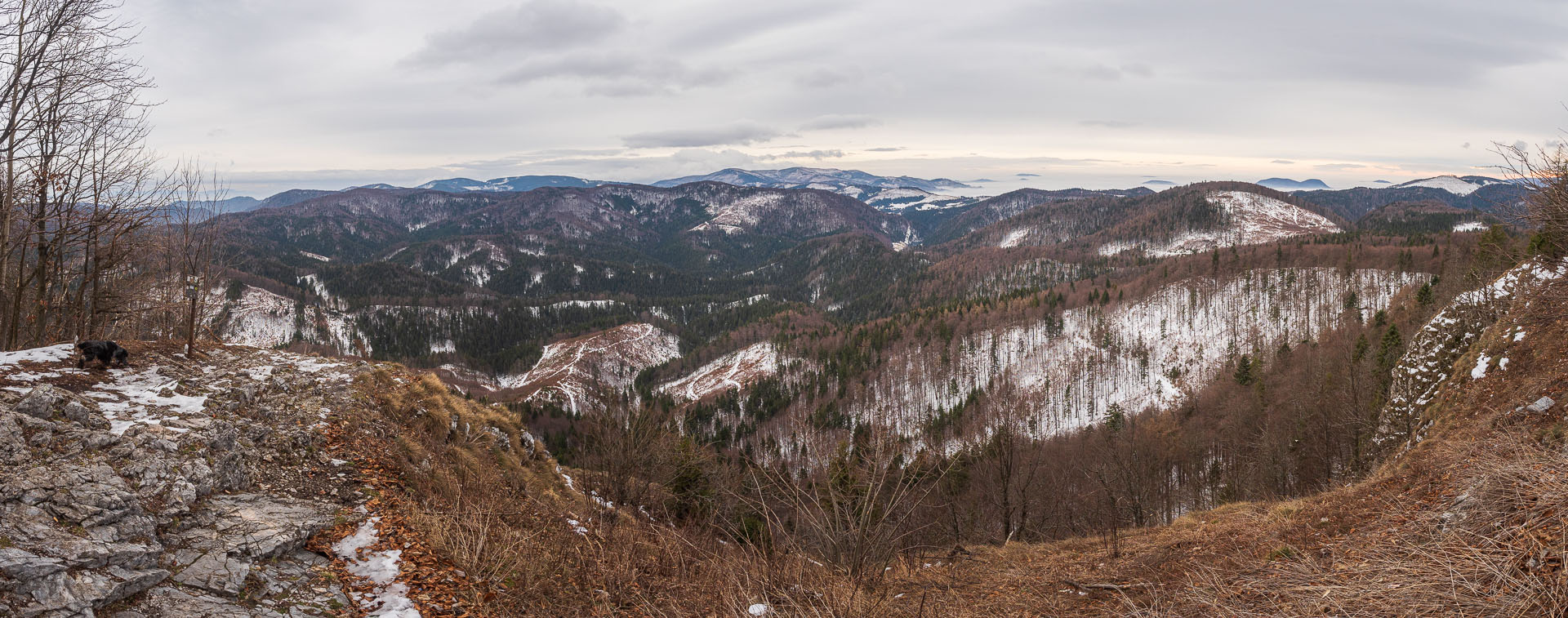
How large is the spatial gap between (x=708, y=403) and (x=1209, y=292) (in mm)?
127302

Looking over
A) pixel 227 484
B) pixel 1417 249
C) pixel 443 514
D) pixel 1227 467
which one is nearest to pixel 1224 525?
pixel 443 514

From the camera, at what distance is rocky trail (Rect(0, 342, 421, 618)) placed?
19.4 ft

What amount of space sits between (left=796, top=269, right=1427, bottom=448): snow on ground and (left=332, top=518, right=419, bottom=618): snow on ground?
11470 centimetres

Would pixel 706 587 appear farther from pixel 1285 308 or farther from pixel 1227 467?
pixel 1285 308

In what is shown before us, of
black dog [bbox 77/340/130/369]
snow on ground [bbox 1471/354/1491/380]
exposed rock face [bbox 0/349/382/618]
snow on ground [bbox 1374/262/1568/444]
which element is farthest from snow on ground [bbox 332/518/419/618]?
snow on ground [bbox 1374/262/1568/444]

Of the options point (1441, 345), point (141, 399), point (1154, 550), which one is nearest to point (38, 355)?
point (141, 399)

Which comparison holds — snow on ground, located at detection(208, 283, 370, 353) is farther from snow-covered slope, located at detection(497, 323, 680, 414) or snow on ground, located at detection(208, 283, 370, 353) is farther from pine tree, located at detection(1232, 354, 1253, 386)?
pine tree, located at detection(1232, 354, 1253, 386)

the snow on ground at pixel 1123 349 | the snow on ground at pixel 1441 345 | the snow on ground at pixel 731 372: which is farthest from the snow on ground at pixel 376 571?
the snow on ground at pixel 731 372

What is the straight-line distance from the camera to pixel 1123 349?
131750 millimetres

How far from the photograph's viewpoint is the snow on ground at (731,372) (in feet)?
505

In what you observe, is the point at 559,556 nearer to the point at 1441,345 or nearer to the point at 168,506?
the point at 168,506

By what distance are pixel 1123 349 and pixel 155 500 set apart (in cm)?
15217

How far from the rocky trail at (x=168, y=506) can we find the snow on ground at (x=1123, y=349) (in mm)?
114054

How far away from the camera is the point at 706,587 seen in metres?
7.39
